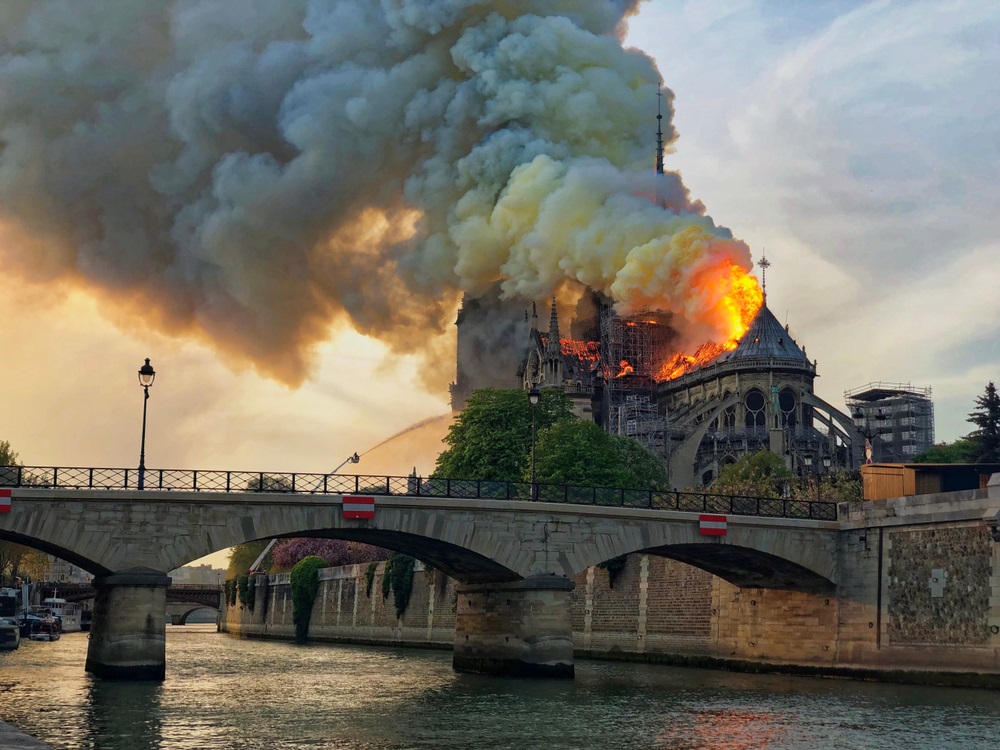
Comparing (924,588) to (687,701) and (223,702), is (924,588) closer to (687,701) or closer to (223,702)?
(687,701)

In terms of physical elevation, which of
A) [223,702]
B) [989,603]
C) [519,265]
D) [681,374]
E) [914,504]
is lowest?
[223,702]

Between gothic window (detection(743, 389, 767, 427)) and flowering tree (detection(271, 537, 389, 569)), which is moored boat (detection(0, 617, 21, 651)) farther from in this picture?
gothic window (detection(743, 389, 767, 427))

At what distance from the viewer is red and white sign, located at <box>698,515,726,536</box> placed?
4788 cm

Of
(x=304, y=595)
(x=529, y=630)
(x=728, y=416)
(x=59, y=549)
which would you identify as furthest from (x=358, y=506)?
(x=728, y=416)

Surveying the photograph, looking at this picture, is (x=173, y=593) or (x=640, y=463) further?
(x=173, y=593)

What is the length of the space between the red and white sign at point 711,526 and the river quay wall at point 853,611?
16.5 feet

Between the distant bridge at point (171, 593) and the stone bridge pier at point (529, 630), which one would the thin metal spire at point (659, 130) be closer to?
the distant bridge at point (171, 593)

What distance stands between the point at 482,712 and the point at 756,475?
56.5 metres

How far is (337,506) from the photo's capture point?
147 feet

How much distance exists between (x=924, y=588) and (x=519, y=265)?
257ft

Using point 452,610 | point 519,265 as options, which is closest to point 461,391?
point 519,265

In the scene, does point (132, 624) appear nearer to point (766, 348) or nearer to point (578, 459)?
point (578, 459)

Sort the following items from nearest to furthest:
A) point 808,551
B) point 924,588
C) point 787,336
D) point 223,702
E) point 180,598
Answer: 1. point 223,702
2. point 924,588
3. point 808,551
4. point 787,336
5. point 180,598

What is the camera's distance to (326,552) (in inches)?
4532
